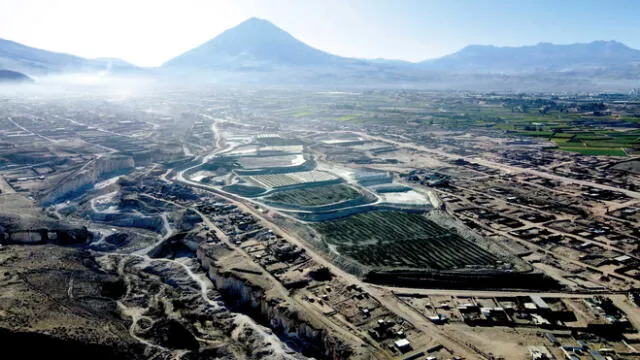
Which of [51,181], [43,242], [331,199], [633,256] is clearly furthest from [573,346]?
[51,181]

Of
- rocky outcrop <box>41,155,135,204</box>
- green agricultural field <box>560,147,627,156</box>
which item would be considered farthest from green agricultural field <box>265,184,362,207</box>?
green agricultural field <box>560,147,627,156</box>

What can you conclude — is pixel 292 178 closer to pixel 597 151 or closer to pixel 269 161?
pixel 269 161

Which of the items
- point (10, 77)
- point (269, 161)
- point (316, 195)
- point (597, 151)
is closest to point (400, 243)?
point (316, 195)

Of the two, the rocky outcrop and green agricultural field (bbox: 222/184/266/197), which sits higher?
green agricultural field (bbox: 222/184/266/197)

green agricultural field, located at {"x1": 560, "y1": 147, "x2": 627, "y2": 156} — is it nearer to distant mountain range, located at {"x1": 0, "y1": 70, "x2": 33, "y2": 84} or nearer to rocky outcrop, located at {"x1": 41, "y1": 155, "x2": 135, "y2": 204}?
rocky outcrop, located at {"x1": 41, "y1": 155, "x2": 135, "y2": 204}

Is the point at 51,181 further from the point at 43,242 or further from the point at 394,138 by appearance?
the point at 394,138
